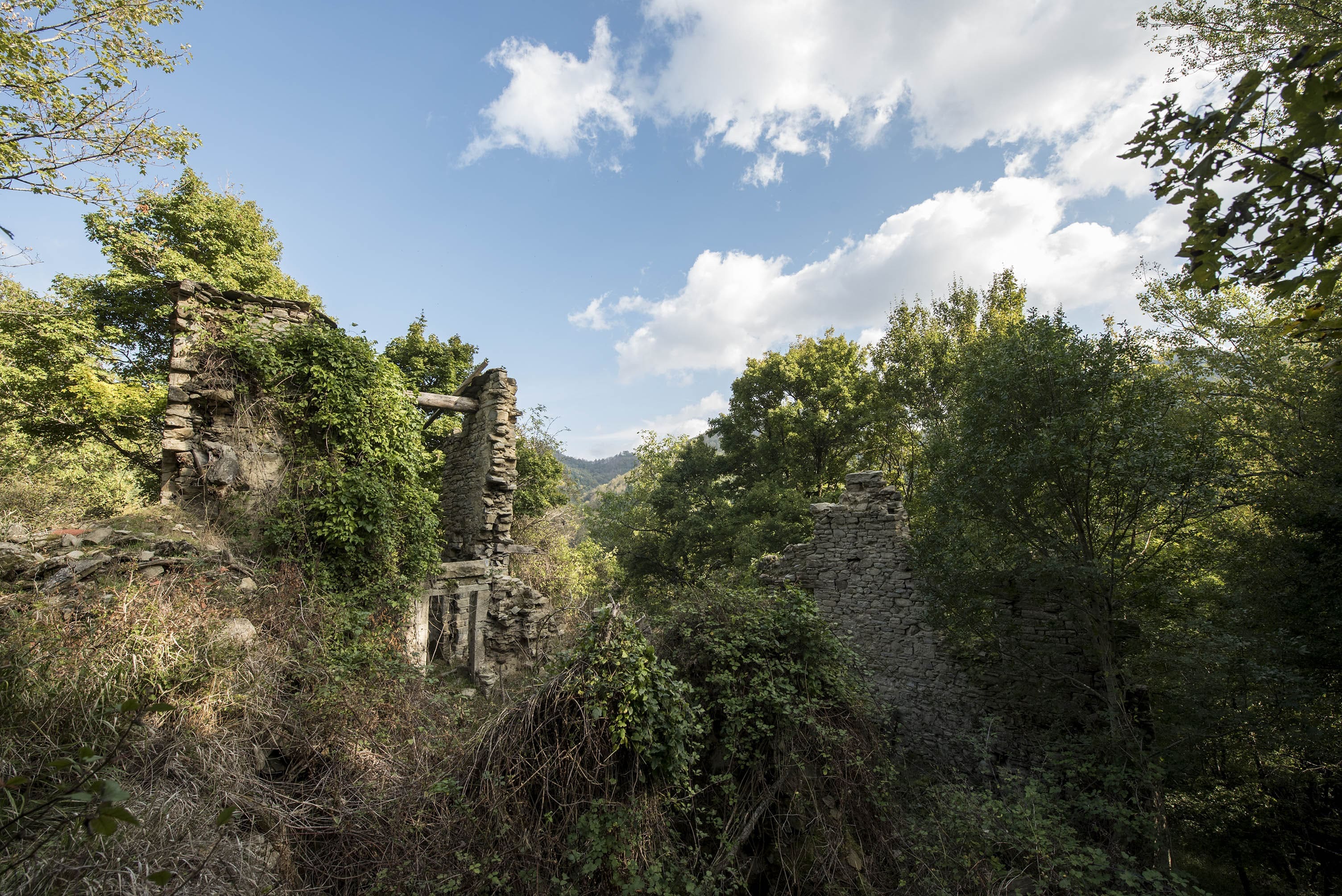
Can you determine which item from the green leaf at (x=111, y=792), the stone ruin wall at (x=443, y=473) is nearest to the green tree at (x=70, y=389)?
the stone ruin wall at (x=443, y=473)

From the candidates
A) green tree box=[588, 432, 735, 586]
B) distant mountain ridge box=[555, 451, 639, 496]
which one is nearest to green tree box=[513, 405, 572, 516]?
green tree box=[588, 432, 735, 586]

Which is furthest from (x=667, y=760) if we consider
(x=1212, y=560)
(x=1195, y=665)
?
(x=1212, y=560)

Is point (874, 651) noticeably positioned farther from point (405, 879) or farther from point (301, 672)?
point (301, 672)

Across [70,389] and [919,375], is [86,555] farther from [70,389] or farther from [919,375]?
[919,375]

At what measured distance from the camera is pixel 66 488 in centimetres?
1439

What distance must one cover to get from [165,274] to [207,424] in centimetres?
914

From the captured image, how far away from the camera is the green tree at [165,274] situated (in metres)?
13.6

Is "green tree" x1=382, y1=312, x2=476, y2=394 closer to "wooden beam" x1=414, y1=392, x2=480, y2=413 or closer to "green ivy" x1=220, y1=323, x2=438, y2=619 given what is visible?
"wooden beam" x1=414, y1=392, x2=480, y2=413

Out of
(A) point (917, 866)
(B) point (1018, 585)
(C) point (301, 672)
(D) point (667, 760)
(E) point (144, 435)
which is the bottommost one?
(A) point (917, 866)

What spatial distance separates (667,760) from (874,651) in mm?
6483

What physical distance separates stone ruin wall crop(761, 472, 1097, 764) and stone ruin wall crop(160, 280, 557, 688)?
5284mm

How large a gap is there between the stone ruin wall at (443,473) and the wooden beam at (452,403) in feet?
0.34

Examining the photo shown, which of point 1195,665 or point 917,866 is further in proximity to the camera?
point 1195,665

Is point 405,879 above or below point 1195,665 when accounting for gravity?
below
